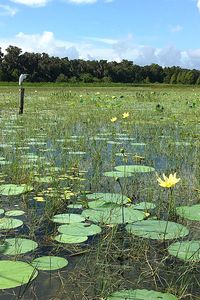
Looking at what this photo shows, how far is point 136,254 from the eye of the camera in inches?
90.0

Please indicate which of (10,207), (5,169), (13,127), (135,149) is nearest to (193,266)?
(10,207)

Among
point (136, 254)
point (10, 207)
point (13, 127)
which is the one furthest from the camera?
point (13, 127)

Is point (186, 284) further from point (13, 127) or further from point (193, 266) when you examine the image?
point (13, 127)

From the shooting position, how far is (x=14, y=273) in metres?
1.87

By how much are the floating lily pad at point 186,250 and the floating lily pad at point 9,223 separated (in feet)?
2.99

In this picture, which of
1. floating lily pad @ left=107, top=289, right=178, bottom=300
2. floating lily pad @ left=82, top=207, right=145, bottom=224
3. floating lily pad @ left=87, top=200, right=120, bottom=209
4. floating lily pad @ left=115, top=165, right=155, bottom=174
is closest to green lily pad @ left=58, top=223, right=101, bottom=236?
floating lily pad @ left=82, top=207, right=145, bottom=224

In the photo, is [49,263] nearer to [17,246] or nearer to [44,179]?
[17,246]

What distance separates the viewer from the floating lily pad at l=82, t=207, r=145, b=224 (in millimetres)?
2645

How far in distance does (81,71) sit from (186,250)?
53413 mm

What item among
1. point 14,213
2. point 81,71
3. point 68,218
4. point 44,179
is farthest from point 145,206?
point 81,71

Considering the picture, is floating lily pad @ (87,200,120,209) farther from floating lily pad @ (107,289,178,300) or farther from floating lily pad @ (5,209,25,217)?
floating lily pad @ (107,289,178,300)

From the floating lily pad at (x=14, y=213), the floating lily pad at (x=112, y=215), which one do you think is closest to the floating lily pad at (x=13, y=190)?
the floating lily pad at (x=14, y=213)

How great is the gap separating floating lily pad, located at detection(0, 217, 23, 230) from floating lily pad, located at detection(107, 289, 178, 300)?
38.5 inches

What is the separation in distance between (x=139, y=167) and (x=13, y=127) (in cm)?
385
